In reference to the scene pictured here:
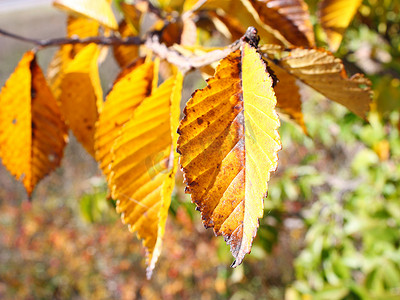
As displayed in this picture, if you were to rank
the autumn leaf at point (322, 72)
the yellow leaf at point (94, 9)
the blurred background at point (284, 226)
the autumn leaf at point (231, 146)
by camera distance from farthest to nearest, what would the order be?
the blurred background at point (284, 226) < the yellow leaf at point (94, 9) < the autumn leaf at point (322, 72) < the autumn leaf at point (231, 146)

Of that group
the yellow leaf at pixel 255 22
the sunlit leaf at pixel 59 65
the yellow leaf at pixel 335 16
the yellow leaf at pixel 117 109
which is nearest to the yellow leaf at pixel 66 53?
the sunlit leaf at pixel 59 65

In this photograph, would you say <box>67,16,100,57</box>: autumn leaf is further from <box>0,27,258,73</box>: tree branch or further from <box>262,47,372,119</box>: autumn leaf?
<box>262,47,372,119</box>: autumn leaf

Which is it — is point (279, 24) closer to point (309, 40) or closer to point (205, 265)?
point (309, 40)

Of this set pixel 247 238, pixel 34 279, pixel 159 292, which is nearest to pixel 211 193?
pixel 247 238

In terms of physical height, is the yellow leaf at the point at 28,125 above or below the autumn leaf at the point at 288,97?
above

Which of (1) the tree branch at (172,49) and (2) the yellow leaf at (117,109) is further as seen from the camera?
(2) the yellow leaf at (117,109)

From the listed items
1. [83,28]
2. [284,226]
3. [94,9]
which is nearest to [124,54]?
[83,28]

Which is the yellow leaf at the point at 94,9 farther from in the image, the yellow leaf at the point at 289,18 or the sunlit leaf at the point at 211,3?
the yellow leaf at the point at 289,18

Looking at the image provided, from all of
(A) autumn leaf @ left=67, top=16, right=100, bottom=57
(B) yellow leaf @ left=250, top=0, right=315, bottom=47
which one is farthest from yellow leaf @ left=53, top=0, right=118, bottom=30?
(B) yellow leaf @ left=250, top=0, right=315, bottom=47
